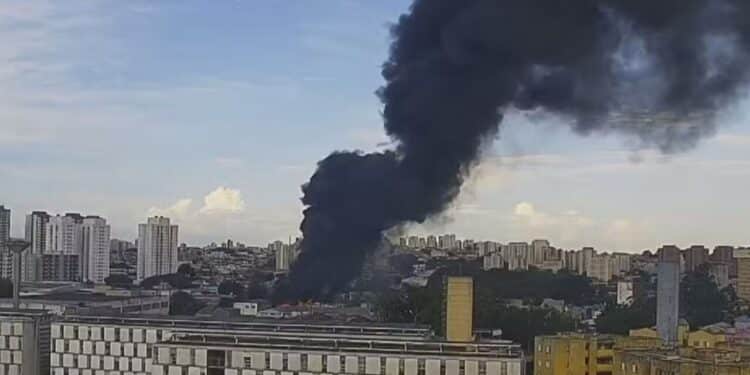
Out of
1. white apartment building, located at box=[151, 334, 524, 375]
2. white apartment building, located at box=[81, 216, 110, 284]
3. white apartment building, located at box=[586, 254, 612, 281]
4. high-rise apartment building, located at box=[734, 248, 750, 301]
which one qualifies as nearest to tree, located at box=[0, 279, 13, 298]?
white apartment building, located at box=[151, 334, 524, 375]

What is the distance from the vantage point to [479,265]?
162 ft

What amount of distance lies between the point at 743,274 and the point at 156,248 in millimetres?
29796

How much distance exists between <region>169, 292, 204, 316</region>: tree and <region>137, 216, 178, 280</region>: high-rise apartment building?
21.0 m

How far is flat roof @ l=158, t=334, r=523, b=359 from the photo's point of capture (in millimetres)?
13391

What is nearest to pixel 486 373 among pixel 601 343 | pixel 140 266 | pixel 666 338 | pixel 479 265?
pixel 601 343

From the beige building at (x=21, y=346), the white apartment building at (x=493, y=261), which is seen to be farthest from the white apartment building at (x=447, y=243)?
the beige building at (x=21, y=346)

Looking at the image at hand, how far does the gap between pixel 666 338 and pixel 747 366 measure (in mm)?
5661

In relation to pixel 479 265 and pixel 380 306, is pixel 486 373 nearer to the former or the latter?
pixel 380 306

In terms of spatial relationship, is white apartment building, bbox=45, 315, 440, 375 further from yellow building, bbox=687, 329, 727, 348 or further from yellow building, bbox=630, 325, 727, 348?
yellow building, bbox=687, 329, 727, 348

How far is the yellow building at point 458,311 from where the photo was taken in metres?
17.2

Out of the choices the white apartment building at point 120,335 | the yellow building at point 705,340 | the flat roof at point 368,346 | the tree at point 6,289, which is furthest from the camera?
the tree at point 6,289

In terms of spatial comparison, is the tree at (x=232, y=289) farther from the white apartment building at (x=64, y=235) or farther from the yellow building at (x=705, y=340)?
the yellow building at (x=705, y=340)

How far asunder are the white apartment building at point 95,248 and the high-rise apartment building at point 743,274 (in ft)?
99.2

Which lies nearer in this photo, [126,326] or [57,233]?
[126,326]
